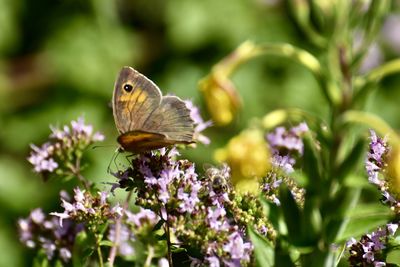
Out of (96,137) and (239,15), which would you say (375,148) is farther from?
(239,15)

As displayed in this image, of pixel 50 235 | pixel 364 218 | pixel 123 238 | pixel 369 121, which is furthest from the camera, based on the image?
pixel 50 235

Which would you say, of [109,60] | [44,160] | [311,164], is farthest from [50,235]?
[109,60]

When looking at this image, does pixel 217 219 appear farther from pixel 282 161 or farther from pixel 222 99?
pixel 222 99

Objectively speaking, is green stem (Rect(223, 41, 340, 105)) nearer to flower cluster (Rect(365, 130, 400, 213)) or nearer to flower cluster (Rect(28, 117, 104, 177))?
flower cluster (Rect(365, 130, 400, 213))

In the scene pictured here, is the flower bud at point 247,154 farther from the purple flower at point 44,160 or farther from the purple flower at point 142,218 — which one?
the purple flower at point 44,160

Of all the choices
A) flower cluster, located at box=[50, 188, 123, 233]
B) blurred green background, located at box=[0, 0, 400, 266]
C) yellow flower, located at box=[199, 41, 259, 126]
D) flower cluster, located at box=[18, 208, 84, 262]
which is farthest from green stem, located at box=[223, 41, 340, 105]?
blurred green background, located at box=[0, 0, 400, 266]

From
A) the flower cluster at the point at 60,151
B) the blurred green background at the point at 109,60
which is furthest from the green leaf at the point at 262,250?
the blurred green background at the point at 109,60
